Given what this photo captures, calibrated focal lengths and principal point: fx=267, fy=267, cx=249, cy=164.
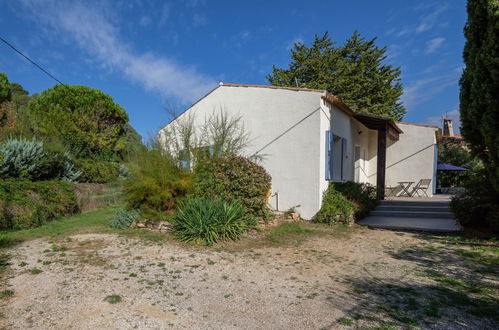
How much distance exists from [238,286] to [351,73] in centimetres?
2489

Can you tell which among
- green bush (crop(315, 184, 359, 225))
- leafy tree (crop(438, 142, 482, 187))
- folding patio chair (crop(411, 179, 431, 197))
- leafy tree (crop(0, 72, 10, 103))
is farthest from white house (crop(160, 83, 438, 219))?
leafy tree (crop(0, 72, 10, 103))

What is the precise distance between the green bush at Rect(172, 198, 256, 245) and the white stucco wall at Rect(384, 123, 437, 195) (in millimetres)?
11267

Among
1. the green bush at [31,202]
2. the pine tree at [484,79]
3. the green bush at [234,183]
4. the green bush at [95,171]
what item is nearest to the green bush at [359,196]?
the green bush at [234,183]

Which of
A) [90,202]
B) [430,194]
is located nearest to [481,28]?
[430,194]

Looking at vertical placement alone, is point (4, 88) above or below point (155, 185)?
above

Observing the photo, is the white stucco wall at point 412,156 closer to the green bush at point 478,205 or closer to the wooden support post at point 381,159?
the wooden support post at point 381,159

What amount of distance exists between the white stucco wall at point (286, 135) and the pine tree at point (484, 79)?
3.77 metres

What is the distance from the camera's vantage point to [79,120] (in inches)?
606

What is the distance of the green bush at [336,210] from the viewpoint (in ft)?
27.3

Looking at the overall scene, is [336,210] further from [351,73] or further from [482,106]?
[351,73]

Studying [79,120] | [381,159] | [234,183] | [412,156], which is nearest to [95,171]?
[79,120]

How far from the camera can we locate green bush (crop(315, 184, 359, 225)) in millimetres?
8320

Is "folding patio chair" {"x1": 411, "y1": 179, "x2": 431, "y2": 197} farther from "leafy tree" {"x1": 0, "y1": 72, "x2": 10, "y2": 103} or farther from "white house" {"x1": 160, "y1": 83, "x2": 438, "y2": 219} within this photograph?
"leafy tree" {"x1": 0, "y1": 72, "x2": 10, "y2": 103}

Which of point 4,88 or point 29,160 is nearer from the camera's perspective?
point 29,160
